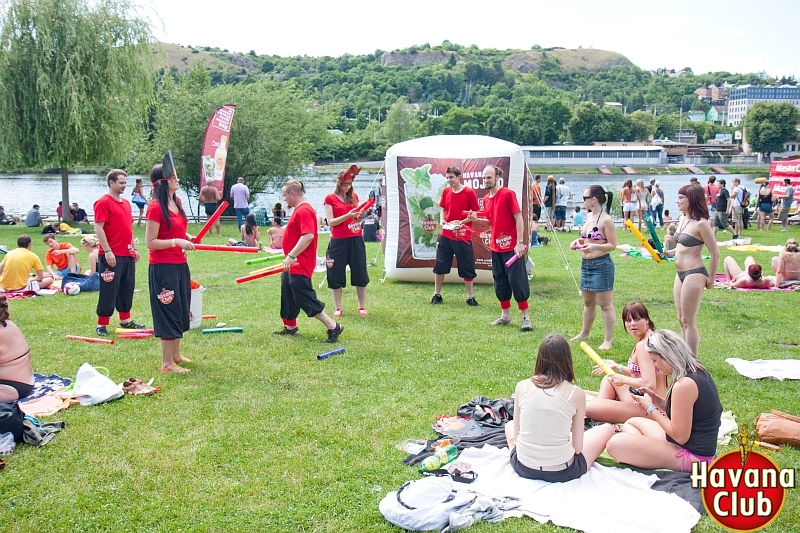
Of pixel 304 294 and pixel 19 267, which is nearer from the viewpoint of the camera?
pixel 304 294

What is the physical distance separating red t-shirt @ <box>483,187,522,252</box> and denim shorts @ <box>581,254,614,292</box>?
1.20 metres

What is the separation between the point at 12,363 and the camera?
5562 millimetres

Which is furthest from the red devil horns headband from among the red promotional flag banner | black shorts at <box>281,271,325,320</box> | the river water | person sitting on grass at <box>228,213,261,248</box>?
the red promotional flag banner

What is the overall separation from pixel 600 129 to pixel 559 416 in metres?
111

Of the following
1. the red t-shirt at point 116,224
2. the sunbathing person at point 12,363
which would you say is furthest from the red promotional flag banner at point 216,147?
the sunbathing person at point 12,363

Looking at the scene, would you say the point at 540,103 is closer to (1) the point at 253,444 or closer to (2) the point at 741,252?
(2) the point at 741,252

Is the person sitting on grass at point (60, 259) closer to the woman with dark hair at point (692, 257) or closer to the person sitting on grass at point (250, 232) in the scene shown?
the person sitting on grass at point (250, 232)

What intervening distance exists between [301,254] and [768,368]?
502 cm

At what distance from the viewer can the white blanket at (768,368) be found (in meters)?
6.67

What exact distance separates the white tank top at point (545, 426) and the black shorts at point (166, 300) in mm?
3702

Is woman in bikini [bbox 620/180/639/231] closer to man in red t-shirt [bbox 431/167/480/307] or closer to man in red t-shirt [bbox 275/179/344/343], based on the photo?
man in red t-shirt [bbox 431/167/480/307]

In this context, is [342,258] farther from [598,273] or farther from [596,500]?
[596,500]

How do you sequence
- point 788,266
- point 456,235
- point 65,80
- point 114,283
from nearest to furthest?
point 114,283, point 456,235, point 788,266, point 65,80

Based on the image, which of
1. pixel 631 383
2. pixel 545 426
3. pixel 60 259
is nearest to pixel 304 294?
pixel 631 383
